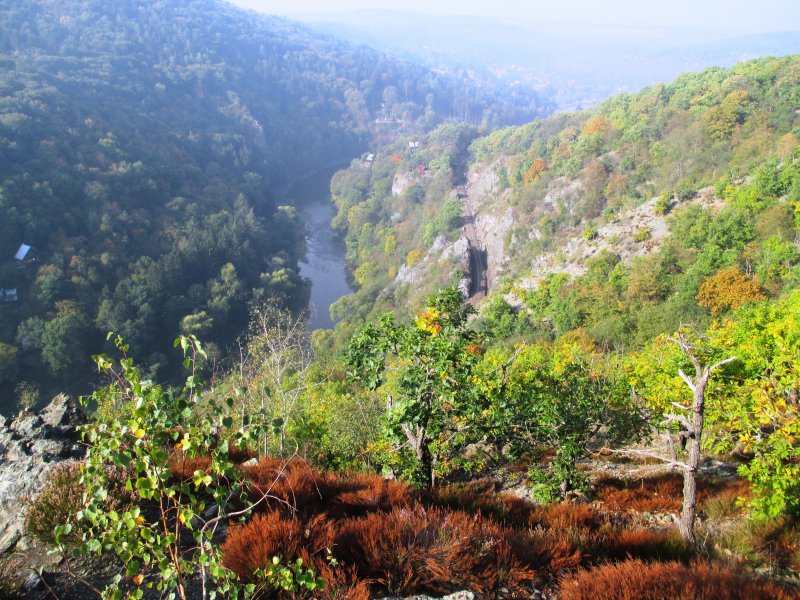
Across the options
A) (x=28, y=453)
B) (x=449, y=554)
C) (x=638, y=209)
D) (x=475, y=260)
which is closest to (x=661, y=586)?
(x=449, y=554)

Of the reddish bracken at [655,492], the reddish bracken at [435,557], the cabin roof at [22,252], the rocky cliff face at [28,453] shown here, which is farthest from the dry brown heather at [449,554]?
the cabin roof at [22,252]

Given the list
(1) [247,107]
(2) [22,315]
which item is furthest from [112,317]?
(1) [247,107]

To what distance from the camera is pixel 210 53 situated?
518ft

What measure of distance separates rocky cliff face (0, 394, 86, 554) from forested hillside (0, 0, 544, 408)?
42.8 m

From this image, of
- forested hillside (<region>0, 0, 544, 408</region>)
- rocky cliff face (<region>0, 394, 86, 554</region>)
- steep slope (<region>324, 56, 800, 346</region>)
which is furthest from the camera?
forested hillside (<region>0, 0, 544, 408</region>)

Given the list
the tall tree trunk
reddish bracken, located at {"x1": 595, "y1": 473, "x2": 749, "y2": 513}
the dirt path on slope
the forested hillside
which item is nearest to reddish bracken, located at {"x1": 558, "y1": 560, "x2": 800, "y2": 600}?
the tall tree trunk

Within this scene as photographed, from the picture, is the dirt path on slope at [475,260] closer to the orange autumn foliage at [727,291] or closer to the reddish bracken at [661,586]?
the orange autumn foliage at [727,291]

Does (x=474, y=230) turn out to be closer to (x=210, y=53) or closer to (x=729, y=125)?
(x=729, y=125)

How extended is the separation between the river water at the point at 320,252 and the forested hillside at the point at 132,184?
4157 mm

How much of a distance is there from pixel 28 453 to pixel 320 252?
87.5m

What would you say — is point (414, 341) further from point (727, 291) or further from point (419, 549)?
point (727, 291)

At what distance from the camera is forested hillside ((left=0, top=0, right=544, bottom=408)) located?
5322 cm

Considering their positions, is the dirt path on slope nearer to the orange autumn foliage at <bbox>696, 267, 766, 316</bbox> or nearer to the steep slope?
the steep slope

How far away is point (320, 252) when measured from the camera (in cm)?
9394
